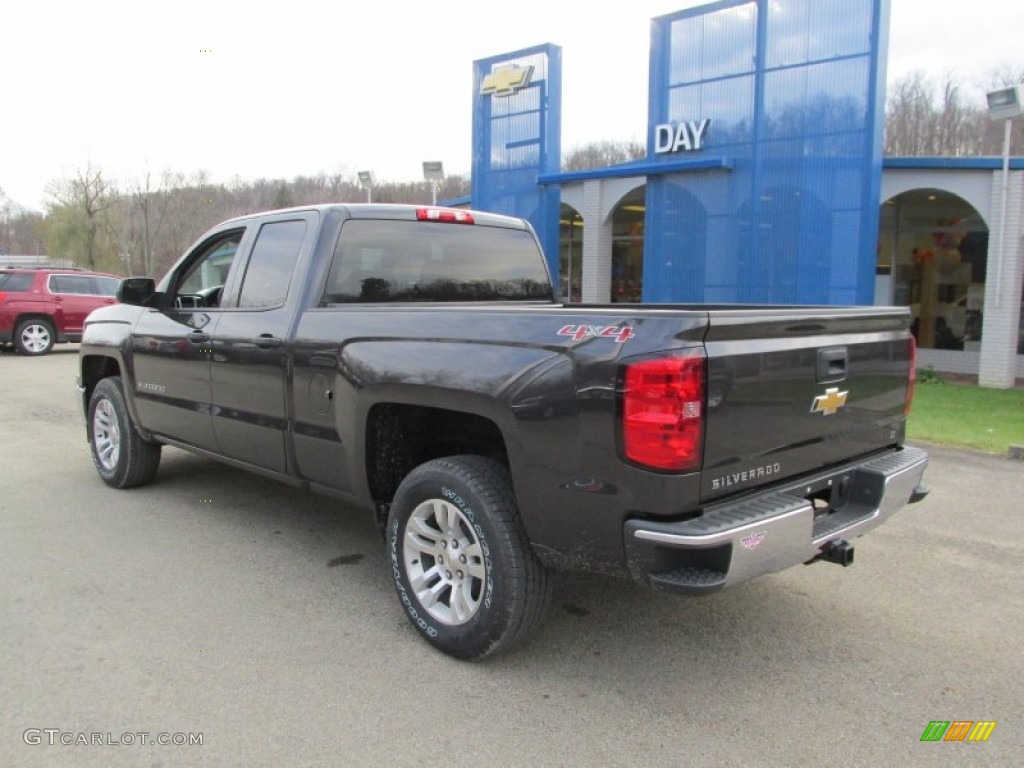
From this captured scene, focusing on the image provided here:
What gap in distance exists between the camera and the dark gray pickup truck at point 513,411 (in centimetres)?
270

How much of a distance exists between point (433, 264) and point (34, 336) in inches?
629

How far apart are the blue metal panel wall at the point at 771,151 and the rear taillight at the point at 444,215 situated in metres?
8.53

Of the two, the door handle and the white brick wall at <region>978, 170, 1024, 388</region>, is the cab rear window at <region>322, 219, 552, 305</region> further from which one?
the white brick wall at <region>978, 170, 1024, 388</region>

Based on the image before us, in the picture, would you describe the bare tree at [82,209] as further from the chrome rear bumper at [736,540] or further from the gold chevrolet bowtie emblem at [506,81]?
the chrome rear bumper at [736,540]

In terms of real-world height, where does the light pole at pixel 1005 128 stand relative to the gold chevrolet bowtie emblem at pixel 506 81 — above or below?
below

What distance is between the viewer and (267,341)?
4246 millimetres

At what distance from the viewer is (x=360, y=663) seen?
3336mm

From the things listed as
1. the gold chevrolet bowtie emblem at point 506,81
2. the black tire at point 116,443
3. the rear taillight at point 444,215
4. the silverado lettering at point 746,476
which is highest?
the gold chevrolet bowtie emblem at point 506,81

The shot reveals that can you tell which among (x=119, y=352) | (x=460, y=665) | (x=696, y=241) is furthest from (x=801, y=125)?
(x=460, y=665)

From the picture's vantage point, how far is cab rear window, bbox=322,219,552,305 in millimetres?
4238

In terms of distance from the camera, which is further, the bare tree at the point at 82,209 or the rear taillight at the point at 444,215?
the bare tree at the point at 82,209

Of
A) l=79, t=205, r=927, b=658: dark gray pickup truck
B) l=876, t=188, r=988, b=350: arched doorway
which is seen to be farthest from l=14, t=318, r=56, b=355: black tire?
l=876, t=188, r=988, b=350: arched doorway

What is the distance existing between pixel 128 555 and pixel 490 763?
2926 mm

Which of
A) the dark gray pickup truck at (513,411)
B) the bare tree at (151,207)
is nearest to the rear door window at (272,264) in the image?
the dark gray pickup truck at (513,411)
